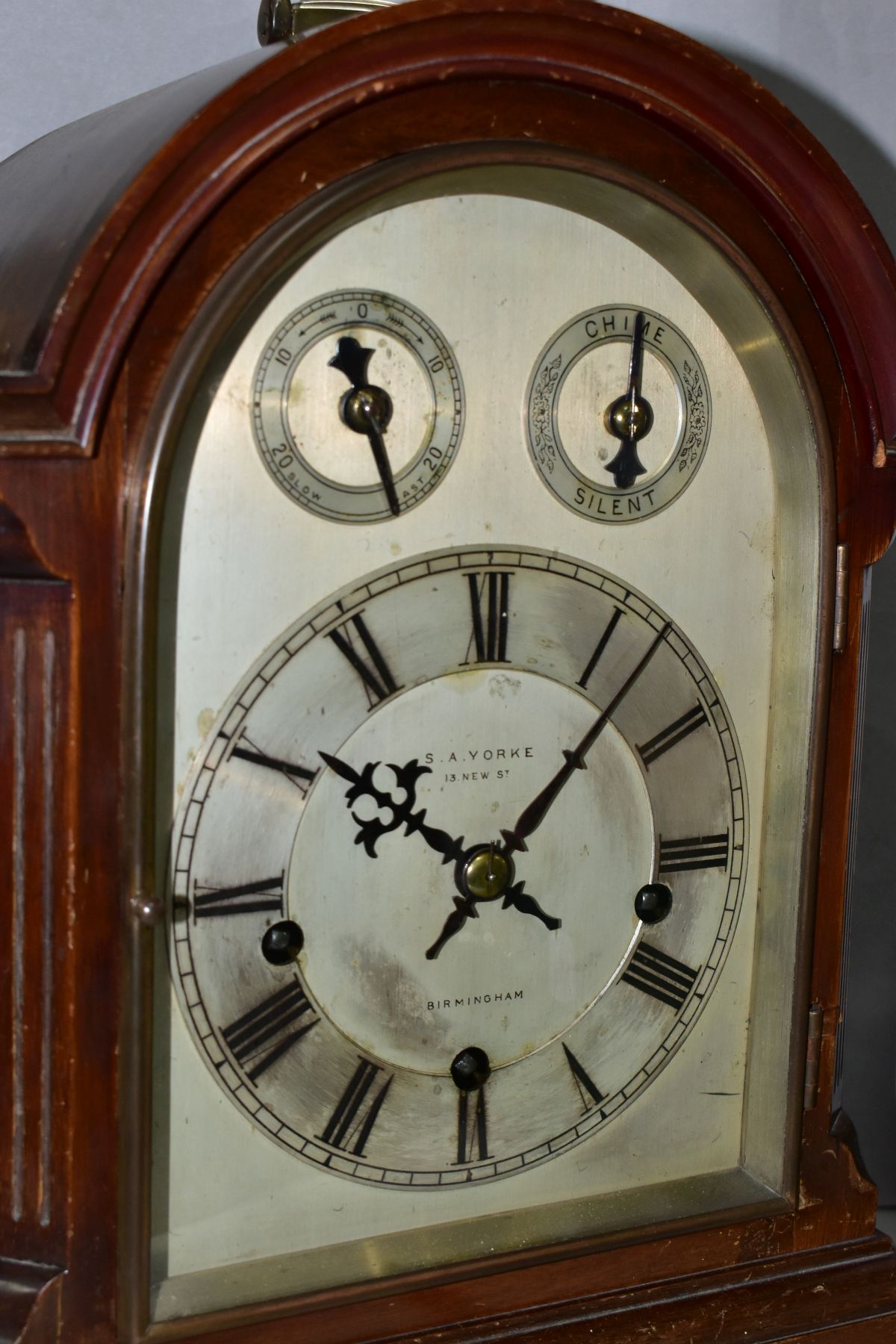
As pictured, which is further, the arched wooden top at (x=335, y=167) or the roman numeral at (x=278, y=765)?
the roman numeral at (x=278, y=765)

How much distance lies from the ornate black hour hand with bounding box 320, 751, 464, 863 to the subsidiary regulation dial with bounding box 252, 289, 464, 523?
0.57ft

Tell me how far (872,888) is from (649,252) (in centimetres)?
95

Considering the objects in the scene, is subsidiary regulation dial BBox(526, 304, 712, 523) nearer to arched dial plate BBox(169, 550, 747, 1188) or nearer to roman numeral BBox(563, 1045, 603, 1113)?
arched dial plate BBox(169, 550, 747, 1188)

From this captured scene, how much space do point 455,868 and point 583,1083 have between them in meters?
0.21

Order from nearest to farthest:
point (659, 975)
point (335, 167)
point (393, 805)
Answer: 1. point (335, 167)
2. point (393, 805)
3. point (659, 975)

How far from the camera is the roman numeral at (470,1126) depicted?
41.3 inches

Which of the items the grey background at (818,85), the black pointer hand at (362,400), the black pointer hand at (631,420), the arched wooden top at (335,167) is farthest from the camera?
the grey background at (818,85)

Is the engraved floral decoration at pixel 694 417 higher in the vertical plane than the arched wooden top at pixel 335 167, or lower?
lower

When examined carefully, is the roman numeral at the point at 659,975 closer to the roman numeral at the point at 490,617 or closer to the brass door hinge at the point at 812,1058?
the brass door hinge at the point at 812,1058

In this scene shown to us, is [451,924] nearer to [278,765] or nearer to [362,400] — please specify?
[278,765]

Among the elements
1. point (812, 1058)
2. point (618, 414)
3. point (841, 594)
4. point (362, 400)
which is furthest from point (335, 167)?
point (812, 1058)

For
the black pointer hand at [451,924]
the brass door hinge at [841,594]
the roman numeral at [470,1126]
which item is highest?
the brass door hinge at [841,594]

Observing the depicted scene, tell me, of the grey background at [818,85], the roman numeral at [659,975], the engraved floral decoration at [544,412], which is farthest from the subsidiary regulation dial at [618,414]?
the grey background at [818,85]

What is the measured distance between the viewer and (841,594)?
1.10 m
